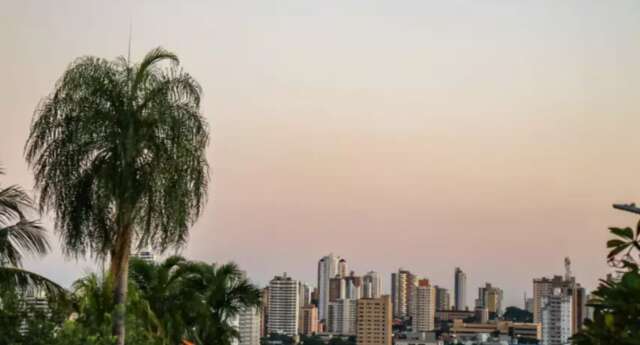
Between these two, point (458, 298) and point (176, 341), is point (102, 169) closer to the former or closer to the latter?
point (176, 341)

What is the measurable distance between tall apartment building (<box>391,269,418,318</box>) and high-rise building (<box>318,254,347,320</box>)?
195 inches

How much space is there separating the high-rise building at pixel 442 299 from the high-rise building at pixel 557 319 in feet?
72.0

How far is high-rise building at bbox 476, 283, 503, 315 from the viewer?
4085 inches

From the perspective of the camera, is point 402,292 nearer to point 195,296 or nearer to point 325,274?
point 325,274

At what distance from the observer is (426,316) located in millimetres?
98312

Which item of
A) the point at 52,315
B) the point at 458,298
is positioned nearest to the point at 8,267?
the point at 52,315

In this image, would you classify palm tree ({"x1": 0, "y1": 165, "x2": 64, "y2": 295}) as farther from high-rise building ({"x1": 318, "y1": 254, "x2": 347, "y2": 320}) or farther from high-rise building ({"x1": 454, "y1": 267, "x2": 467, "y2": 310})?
high-rise building ({"x1": 454, "y1": 267, "x2": 467, "y2": 310})

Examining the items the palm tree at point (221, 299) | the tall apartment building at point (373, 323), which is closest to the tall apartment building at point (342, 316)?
the tall apartment building at point (373, 323)

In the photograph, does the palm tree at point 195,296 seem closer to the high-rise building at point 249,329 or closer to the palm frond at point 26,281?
the palm frond at point 26,281

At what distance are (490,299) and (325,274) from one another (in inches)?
709

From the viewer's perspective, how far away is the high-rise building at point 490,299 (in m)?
104

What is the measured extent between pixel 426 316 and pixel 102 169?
90.9m

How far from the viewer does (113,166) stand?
29.1 ft

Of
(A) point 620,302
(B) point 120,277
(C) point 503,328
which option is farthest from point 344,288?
(A) point 620,302
